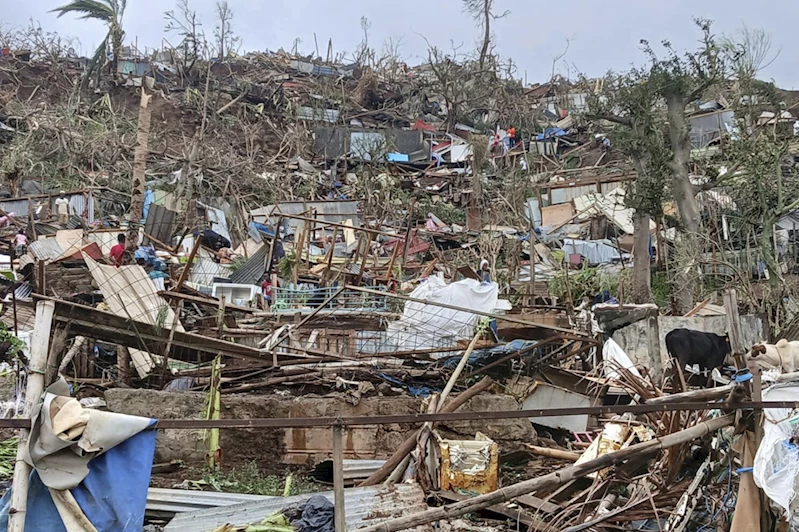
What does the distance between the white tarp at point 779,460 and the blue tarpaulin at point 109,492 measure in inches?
123

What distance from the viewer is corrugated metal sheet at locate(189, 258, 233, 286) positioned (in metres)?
13.6

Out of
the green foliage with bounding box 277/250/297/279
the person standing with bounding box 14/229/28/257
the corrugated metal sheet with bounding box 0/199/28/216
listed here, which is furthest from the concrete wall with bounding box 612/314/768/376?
the corrugated metal sheet with bounding box 0/199/28/216

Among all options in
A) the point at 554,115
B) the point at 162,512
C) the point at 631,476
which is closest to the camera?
the point at 631,476


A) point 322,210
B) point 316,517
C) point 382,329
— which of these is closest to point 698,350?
point 382,329

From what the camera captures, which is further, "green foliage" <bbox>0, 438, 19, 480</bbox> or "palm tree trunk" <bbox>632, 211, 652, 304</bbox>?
"palm tree trunk" <bbox>632, 211, 652, 304</bbox>

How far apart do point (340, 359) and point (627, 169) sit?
1719 centimetres

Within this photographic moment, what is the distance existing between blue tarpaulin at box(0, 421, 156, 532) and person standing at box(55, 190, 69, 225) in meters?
13.8

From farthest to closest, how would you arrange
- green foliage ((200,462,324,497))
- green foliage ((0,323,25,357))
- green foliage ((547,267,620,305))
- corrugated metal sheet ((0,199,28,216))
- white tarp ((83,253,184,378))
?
corrugated metal sheet ((0,199,28,216)) < green foliage ((547,267,620,305)) < white tarp ((83,253,184,378)) < green foliage ((0,323,25,357)) < green foliage ((200,462,324,497))

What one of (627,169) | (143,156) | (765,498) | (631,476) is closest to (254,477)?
(631,476)

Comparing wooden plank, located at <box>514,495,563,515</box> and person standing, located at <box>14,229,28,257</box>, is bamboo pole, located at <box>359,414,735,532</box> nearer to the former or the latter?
wooden plank, located at <box>514,495,563,515</box>

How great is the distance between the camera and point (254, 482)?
22.0 feet

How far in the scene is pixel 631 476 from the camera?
486cm

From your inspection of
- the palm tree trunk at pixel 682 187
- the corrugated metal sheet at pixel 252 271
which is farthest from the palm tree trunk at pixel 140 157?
the palm tree trunk at pixel 682 187

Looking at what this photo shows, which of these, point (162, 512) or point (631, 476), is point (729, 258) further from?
point (162, 512)
